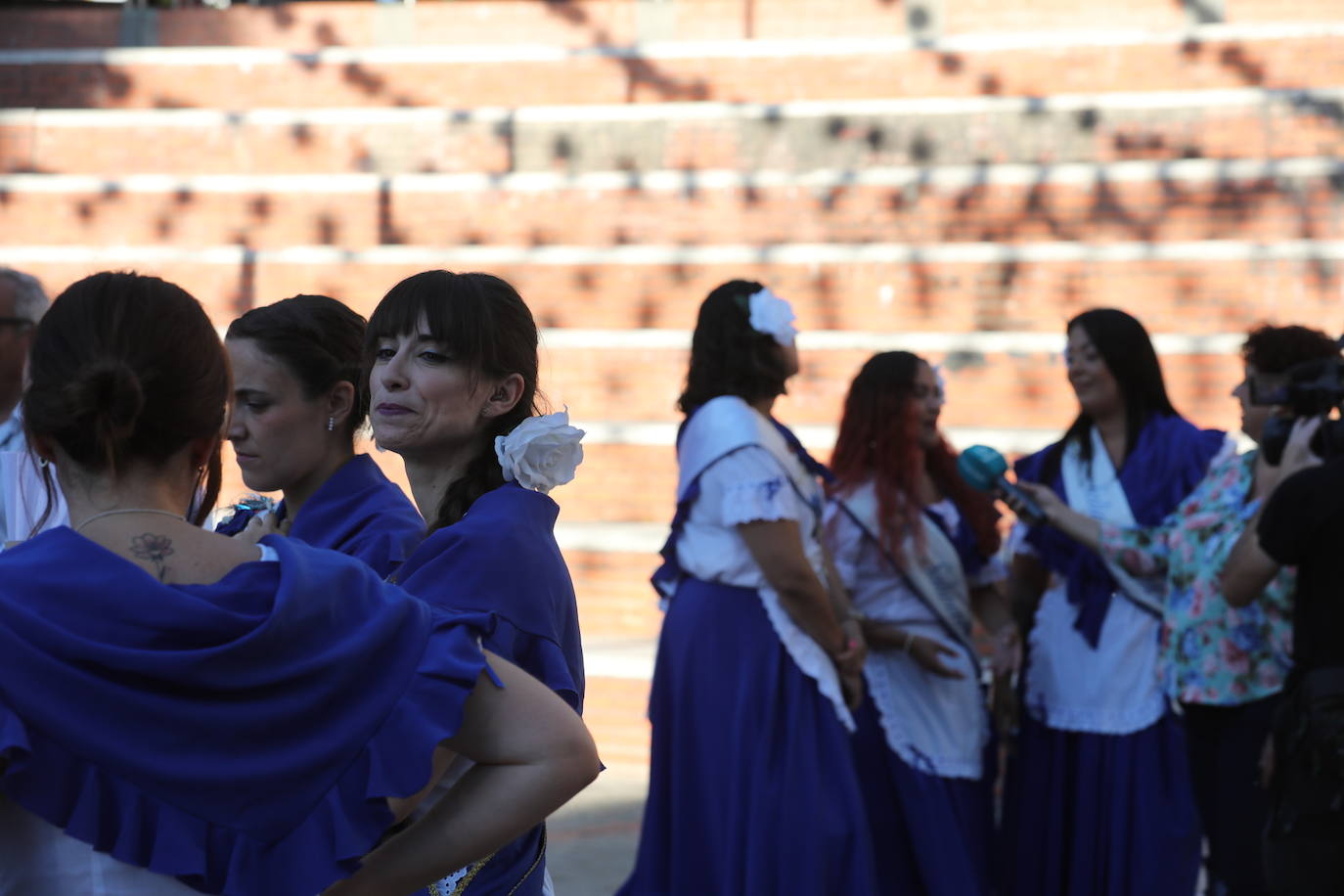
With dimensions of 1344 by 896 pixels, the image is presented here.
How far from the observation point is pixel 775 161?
10141mm

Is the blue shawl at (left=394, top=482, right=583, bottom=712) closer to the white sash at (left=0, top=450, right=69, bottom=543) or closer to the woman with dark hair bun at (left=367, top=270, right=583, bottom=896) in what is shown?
the woman with dark hair bun at (left=367, top=270, right=583, bottom=896)

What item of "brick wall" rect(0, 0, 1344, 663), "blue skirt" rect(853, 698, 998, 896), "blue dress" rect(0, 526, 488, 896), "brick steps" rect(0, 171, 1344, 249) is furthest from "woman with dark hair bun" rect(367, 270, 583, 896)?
"brick steps" rect(0, 171, 1344, 249)

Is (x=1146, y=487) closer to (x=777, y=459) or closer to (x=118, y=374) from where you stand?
(x=777, y=459)

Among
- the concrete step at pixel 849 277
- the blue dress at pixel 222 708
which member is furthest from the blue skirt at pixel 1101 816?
the concrete step at pixel 849 277

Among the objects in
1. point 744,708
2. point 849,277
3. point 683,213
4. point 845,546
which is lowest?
point 744,708

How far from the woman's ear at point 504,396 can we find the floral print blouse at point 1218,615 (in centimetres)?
285

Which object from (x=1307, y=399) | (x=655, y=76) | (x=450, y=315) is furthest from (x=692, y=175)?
(x=450, y=315)

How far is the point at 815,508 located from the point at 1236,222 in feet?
17.2

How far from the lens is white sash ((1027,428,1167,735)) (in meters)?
5.10

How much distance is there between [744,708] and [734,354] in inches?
41.0

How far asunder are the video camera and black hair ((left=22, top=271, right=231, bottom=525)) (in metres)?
3.24

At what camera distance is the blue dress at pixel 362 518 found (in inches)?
105

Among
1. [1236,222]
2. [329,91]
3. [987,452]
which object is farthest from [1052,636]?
[329,91]

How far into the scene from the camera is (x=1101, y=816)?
5.10m
